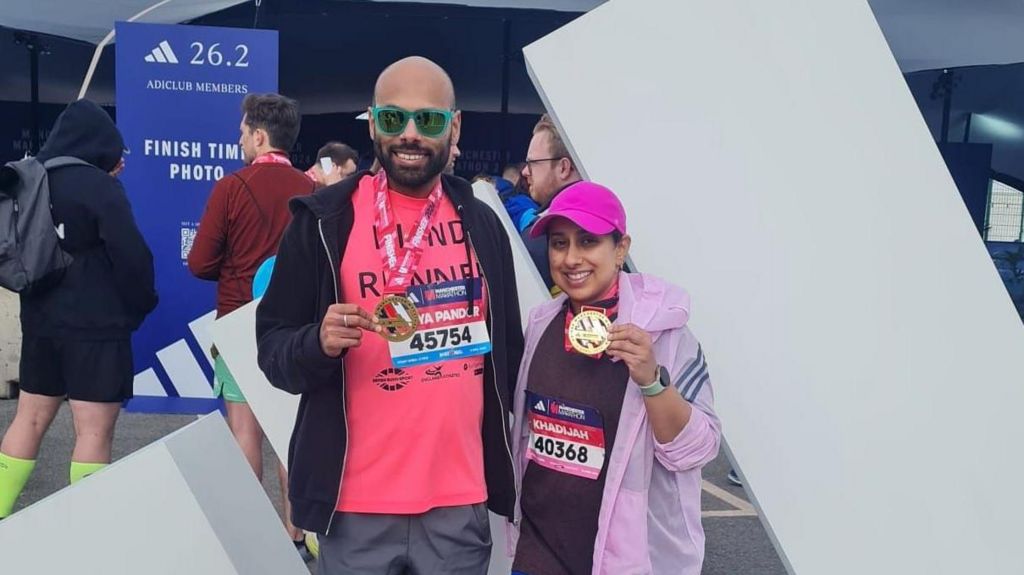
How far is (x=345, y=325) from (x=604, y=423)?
23.3 inches

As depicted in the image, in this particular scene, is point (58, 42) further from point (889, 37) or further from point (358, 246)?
point (358, 246)

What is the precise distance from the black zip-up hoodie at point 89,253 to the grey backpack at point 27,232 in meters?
0.04

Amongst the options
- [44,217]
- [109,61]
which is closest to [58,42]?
[109,61]

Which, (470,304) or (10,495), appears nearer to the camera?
(470,304)

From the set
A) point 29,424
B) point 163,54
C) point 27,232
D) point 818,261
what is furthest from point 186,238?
point 818,261

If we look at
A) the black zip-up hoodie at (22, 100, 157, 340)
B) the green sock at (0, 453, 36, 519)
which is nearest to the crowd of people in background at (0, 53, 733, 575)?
the black zip-up hoodie at (22, 100, 157, 340)

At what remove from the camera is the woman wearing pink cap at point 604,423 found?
6.63 ft

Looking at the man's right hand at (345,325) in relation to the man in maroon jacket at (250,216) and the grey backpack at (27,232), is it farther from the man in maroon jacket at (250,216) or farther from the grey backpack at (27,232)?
the man in maroon jacket at (250,216)

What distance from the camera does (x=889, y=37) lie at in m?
8.86

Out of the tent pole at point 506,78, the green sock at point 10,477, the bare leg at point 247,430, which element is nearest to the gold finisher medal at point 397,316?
the bare leg at point 247,430

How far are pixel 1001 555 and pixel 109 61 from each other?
10.9 m

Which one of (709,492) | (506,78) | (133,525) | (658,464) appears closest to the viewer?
(133,525)

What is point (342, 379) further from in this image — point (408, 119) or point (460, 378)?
point (408, 119)

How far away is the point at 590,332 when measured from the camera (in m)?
1.98
